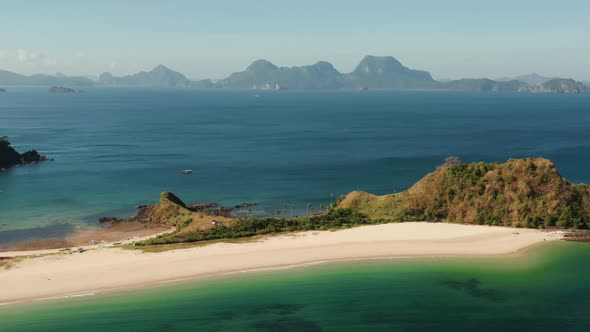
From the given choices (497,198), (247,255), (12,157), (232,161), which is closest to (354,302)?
(247,255)

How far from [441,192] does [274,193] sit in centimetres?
3290

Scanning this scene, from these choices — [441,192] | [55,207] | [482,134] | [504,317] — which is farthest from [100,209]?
[482,134]

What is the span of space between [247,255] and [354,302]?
1538 cm

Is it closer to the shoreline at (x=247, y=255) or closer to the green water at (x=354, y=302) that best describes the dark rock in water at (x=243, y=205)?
the shoreline at (x=247, y=255)

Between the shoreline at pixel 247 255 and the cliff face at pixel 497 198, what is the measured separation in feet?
8.05

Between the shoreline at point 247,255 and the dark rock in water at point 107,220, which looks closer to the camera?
the shoreline at point 247,255

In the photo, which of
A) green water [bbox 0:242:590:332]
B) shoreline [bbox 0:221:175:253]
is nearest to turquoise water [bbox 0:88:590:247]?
shoreline [bbox 0:221:175:253]

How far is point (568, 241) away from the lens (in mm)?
60062

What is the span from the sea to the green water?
0.17m

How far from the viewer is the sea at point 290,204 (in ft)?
138

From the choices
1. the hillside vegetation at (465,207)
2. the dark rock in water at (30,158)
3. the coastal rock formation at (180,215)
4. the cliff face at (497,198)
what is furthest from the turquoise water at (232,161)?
the cliff face at (497,198)

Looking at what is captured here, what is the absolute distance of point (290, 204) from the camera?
83125 millimetres

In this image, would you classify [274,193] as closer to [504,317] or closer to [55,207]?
[55,207]

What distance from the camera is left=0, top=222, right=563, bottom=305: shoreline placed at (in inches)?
1907
